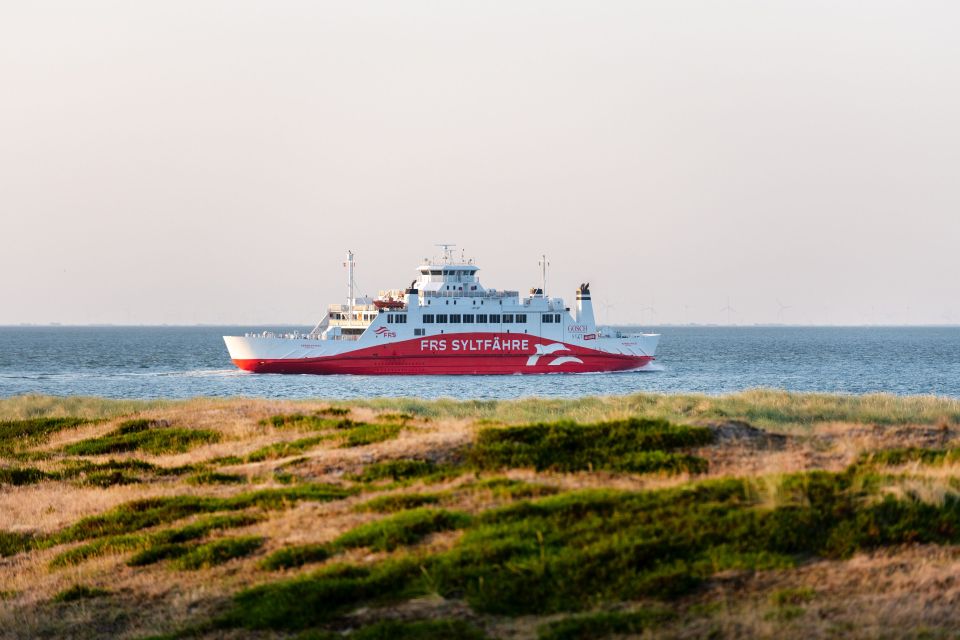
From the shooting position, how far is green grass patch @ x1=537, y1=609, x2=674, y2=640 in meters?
9.10

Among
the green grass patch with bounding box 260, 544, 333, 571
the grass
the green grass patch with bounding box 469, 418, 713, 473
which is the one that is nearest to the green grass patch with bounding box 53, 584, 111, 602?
the green grass patch with bounding box 260, 544, 333, 571

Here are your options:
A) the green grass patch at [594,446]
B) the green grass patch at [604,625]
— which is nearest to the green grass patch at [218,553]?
the green grass patch at [594,446]

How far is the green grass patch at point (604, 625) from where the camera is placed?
910cm

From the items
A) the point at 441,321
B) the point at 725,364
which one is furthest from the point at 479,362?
the point at 725,364

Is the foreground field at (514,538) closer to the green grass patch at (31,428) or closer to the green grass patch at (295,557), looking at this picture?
the green grass patch at (295,557)

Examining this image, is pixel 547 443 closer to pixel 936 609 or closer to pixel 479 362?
pixel 936 609

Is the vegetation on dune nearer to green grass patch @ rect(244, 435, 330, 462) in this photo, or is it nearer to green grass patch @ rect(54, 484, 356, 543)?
green grass patch @ rect(54, 484, 356, 543)

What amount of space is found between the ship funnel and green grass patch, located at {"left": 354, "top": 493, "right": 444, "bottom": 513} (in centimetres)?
6619

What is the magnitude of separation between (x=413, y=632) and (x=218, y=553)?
4.27 m

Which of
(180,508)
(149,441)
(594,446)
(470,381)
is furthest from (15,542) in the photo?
(470,381)

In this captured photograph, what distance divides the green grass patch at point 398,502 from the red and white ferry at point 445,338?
205ft

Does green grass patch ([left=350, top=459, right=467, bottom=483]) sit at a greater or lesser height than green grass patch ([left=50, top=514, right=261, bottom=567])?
greater

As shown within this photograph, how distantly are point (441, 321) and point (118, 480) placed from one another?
191 ft

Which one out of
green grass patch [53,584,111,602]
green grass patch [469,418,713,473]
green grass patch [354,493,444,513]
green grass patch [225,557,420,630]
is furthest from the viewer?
green grass patch [469,418,713,473]
